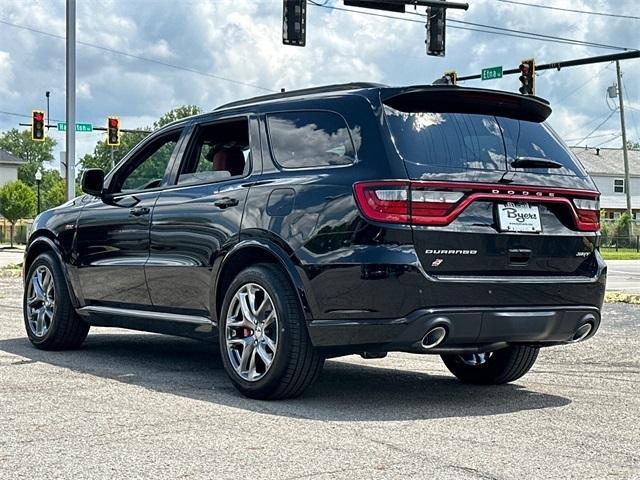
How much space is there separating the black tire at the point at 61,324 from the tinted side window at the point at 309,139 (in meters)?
2.62

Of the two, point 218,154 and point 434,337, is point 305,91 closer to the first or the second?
point 218,154

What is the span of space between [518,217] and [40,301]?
4.38 metres

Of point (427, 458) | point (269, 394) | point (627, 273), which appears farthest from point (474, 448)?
point (627, 273)

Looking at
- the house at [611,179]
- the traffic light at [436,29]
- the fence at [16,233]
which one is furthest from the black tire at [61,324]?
the house at [611,179]

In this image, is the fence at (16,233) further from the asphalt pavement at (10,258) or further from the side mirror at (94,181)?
the side mirror at (94,181)

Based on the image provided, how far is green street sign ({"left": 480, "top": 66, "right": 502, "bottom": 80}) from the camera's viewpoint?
89.7 ft

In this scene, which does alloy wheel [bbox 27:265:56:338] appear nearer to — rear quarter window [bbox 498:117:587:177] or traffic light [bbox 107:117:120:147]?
rear quarter window [bbox 498:117:587:177]

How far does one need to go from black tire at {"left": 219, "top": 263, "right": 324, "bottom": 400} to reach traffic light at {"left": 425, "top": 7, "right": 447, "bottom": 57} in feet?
55.3

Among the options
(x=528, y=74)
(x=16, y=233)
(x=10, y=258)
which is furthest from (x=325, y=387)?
(x=16, y=233)

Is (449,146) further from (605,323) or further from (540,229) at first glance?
(605,323)

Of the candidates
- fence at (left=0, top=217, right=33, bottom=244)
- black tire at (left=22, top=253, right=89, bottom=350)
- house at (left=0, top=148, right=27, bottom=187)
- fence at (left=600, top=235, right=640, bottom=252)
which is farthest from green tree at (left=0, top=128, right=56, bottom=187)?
black tire at (left=22, top=253, right=89, bottom=350)

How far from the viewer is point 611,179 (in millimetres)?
82250

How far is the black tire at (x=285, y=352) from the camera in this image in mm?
6059

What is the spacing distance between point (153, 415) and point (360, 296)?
130cm
